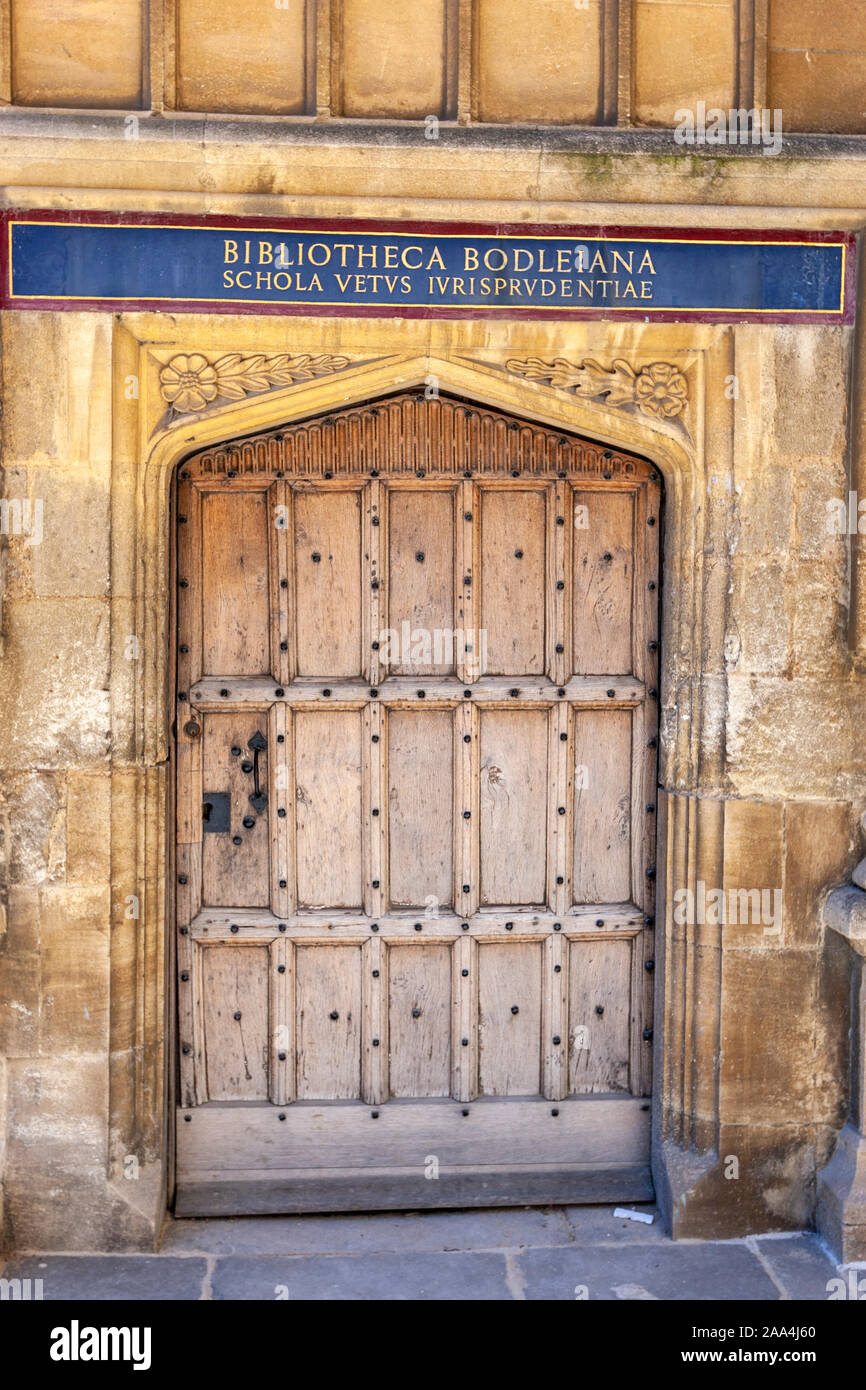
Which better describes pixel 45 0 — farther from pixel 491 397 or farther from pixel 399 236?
pixel 491 397

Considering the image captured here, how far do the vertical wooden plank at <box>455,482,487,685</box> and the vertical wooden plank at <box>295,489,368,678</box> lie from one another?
0.35 meters

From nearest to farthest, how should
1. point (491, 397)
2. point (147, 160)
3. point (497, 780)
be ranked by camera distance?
point (147, 160) → point (491, 397) → point (497, 780)

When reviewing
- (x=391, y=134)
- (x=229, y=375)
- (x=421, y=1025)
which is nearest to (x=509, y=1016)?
(x=421, y=1025)

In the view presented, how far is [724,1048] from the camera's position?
14.1 ft

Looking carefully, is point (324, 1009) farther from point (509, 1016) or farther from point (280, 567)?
point (280, 567)

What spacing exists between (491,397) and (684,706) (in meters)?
1.25

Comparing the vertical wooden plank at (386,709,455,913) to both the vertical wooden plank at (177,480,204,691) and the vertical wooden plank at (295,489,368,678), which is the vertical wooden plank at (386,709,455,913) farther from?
the vertical wooden plank at (177,480,204,691)

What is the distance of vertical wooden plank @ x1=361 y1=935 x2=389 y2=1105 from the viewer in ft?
14.8

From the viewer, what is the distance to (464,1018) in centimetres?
455

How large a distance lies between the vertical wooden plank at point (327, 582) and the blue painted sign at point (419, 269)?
2.23ft

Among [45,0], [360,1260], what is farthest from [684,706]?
[45,0]

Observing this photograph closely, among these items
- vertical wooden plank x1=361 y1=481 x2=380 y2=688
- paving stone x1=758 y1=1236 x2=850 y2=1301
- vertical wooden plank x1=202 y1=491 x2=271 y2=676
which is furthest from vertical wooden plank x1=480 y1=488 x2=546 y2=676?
paving stone x1=758 y1=1236 x2=850 y2=1301

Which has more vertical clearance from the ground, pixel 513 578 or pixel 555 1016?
pixel 513 578

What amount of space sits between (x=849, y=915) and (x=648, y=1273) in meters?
1.34
